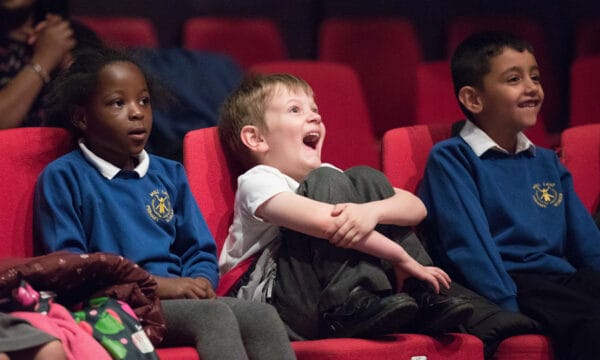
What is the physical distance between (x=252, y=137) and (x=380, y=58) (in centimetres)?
156

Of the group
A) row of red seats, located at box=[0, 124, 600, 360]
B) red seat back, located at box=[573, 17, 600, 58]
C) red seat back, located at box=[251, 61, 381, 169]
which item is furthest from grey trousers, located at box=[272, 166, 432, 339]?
red seat back, located at box=[573, 17, 600, 58]

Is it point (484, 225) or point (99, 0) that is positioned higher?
point (99, 0)

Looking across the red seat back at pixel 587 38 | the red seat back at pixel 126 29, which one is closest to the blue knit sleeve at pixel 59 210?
the red seat back at pixel 126 29

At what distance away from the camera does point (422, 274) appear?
2424 millimetres

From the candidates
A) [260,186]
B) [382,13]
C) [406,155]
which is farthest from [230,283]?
[382,13]

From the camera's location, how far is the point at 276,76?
2.78 meters

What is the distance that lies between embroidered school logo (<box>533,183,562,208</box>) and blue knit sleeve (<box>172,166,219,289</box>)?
0.83 meters

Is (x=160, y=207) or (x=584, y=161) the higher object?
(x=160, y=207)

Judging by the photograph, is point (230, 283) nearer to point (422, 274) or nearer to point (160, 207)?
point (160, 207)

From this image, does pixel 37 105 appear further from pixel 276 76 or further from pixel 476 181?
pixel 476 181

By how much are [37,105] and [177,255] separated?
64cm

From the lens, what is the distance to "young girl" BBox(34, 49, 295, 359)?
7.32 ft

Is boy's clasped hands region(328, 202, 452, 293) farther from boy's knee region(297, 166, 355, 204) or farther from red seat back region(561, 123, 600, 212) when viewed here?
red seat back region(561, 123, 600, 212)

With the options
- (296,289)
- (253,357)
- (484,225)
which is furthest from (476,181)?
(253,357)
